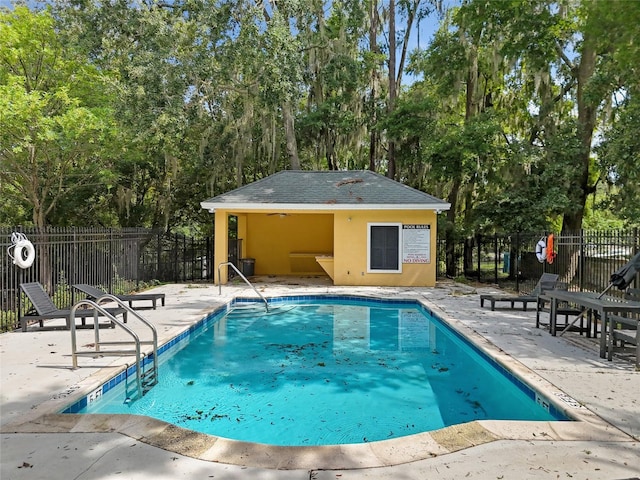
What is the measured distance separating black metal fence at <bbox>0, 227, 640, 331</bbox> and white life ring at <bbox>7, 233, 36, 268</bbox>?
6.6 inches

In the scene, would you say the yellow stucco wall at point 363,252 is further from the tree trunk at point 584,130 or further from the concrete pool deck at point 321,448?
the concrete pool deck at point 321,448

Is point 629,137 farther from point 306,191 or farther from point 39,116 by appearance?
point 39,116

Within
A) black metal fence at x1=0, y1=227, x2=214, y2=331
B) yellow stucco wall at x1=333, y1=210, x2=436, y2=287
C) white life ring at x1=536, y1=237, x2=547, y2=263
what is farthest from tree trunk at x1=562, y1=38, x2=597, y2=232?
black metal fence at x1=0, y1=227, x2=214, y2=331

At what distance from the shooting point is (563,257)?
12.5 metres

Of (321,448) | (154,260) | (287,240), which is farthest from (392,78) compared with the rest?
(321,448)

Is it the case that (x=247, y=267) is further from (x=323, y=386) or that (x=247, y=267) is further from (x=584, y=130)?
(x=584, y=130)

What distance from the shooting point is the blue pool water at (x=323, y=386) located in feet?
13.6

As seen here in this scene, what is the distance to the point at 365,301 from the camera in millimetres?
11109

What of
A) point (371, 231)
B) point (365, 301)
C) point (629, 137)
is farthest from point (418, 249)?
point (629, 137)

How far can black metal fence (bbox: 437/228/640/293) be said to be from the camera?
8922 mm

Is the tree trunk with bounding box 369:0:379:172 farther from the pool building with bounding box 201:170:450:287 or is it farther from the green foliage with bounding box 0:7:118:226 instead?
the green foliage with bounding box 0:7:118:226

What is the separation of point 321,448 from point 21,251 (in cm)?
586

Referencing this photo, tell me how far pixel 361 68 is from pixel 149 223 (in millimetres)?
11908

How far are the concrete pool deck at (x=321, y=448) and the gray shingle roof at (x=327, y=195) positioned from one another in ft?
27.9
